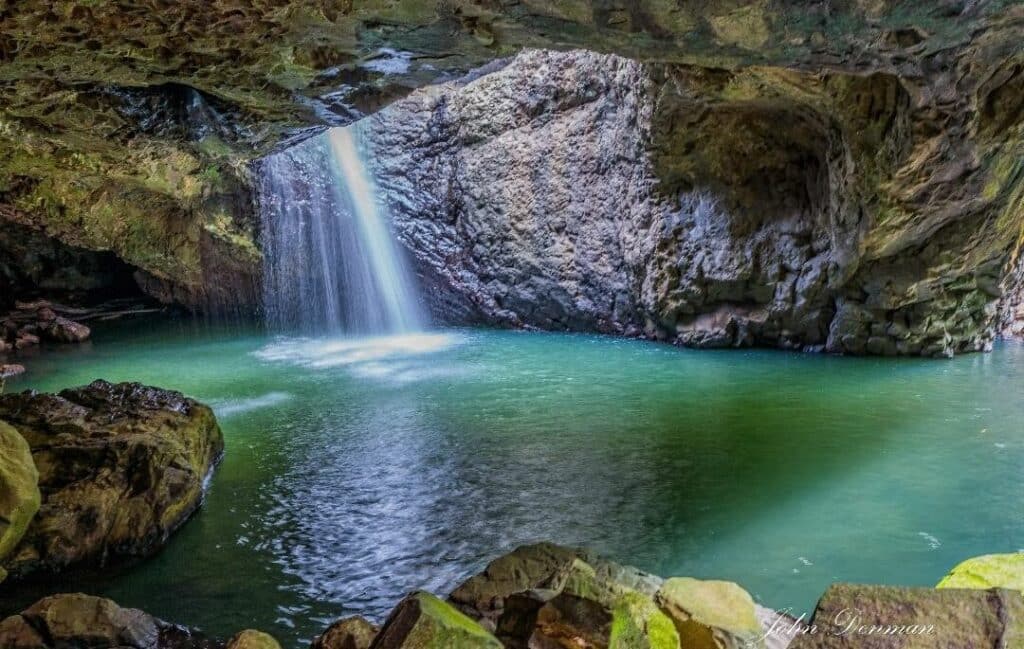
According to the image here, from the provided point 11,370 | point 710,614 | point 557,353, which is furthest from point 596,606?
point 11,370

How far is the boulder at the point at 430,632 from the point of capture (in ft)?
7.89

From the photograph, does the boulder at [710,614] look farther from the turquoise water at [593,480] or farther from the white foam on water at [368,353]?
the white foam on water at [368,353]

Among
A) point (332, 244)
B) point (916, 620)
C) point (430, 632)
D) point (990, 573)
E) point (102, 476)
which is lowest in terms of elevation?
point (102, 476)

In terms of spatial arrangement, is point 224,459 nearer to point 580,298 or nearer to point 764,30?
point 764,30

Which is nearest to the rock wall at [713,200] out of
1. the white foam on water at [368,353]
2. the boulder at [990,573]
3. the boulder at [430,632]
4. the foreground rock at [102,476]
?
the white foam on water at [368,353]

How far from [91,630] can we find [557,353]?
990cm

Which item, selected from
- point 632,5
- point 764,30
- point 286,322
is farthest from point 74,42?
point 286,322

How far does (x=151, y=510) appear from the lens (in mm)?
4859

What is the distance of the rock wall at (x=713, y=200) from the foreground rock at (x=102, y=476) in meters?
7.54

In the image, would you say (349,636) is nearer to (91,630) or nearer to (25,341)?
(91,630)

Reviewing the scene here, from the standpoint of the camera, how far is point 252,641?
3020mm

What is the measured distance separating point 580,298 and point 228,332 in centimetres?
901

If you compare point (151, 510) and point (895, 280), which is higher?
point (895, 280)

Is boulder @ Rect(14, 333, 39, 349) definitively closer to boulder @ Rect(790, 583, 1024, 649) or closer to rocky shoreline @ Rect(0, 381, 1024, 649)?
rocky shoreline @ Rect(0, 381, 1024, 649)
